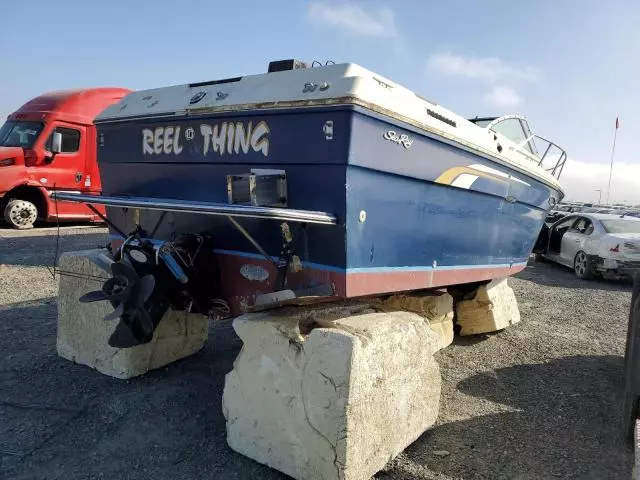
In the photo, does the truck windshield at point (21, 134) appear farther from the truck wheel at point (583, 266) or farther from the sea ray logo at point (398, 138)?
the truck wheel at point (583, 266)

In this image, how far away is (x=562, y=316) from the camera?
22.1ft

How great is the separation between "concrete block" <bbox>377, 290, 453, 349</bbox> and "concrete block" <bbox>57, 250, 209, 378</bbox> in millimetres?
1820

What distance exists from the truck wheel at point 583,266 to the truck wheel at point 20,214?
11.5m

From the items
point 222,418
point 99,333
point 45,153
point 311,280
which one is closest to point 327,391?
point 311,280

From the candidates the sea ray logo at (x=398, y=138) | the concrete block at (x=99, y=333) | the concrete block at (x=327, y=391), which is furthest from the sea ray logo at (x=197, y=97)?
the concrete block at (x=99, y=333)

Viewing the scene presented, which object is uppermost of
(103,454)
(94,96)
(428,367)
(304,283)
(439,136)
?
(94,96)

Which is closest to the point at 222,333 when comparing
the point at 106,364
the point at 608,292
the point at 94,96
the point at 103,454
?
the point at 106,364

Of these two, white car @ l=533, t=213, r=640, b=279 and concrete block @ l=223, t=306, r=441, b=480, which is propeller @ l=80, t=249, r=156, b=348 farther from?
white car @ l=533, t=213, r=640, b=279

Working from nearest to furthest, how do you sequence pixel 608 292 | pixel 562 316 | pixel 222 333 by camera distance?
pixel 222 333 → pixel 562 316 → pixel 608 292

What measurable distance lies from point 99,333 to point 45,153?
842cm

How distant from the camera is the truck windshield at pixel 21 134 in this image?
11.0 metres

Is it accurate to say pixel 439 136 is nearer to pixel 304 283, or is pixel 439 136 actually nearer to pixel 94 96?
pixel 304 283

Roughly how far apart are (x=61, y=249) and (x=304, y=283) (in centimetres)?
774

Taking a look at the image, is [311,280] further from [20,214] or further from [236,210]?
[20,214]
